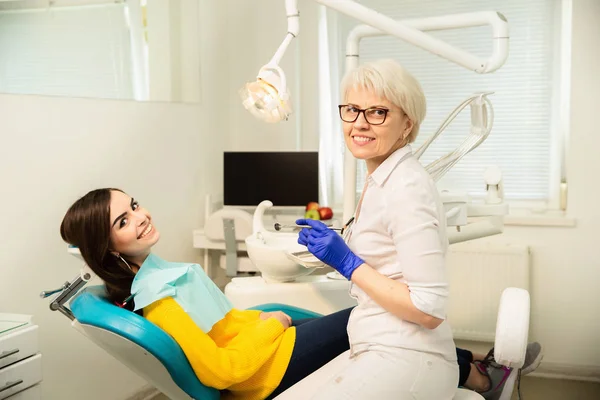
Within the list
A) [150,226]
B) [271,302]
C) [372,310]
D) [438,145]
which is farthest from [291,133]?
[372,310]

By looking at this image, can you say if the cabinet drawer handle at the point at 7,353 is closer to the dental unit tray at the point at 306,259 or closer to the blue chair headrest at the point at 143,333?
the blue chair headrest at the point at 143,333

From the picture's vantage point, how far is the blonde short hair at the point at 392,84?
63.6 inches

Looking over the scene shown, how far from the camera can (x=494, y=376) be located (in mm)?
2248

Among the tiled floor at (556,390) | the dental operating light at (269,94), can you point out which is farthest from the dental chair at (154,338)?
the tiled floor at (556,390)

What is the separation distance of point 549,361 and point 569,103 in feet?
4.66

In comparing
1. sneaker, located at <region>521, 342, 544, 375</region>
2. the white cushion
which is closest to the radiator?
sneaker, located at <region>521, 342, 544, 375</region>

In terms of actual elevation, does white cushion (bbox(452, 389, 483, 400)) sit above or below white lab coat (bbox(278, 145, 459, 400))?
below

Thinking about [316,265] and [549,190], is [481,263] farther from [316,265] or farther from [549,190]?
[316,265]

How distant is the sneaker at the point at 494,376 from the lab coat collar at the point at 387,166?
941 millimetres

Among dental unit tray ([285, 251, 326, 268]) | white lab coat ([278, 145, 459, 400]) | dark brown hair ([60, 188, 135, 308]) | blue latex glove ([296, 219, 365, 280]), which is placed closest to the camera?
white lab coat ([278, 145, 459, 400])

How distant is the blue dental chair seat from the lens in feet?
5.63

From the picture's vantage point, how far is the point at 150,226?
2.05 m

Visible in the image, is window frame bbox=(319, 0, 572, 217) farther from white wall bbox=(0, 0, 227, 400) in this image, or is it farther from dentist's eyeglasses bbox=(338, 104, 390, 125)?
dentist's eyeglasses bbox=(338, 104, 390, 125)

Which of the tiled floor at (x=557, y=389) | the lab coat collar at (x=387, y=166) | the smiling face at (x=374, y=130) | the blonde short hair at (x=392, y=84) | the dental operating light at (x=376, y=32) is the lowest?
the tiled floor at (x=557, y=389)
